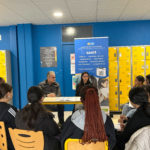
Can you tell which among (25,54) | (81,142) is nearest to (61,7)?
(25,54)

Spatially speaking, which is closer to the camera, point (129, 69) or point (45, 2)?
point (45, 2)

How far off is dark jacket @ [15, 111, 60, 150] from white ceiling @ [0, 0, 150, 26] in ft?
9.22

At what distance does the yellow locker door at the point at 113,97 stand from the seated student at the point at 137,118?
343cm

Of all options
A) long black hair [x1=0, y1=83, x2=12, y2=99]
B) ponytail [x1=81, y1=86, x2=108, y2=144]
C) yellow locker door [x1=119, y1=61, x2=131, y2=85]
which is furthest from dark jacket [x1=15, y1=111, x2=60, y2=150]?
yellow locker door [x1=119, y1=61, x2=131, y2=85]

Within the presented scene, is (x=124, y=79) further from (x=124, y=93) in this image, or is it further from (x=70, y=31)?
(x=70, y=31)

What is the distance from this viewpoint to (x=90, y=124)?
1.77 meters

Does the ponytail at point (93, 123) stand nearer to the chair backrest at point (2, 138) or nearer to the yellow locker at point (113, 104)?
the chair backrest at point (2, 138)

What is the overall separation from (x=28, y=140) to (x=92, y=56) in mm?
3859

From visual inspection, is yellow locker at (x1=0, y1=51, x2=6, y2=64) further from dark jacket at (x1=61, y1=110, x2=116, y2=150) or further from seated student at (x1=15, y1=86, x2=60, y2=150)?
dark jacket at (x1=61, y1=110, x2=116, y2=150)

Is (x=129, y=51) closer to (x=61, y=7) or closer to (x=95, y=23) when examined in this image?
(x=95, y=23)

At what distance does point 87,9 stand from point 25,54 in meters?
2.65

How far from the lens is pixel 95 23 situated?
A: 19.6ft

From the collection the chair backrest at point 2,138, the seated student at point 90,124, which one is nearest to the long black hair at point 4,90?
the chair backrest at point 2,138

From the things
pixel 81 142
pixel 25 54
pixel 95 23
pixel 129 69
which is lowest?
pixel 81 142
